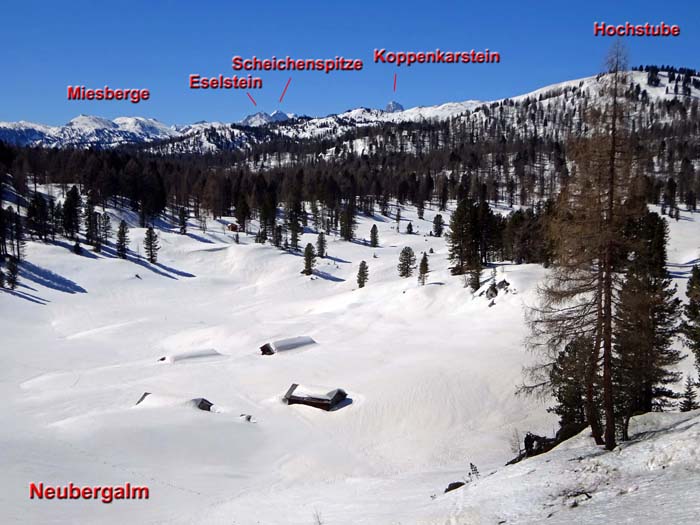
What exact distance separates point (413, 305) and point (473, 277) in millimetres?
6642

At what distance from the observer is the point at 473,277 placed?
4447 centimetres

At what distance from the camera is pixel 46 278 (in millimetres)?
66125

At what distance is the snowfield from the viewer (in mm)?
11203

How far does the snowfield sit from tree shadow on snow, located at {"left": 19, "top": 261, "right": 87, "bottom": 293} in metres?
4.50

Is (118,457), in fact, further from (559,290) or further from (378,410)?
(559,290)

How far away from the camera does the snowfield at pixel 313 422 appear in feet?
36.8

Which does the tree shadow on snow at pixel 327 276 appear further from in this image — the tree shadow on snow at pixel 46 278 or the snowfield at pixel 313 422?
the tree shadow on snow at pixel 46 278

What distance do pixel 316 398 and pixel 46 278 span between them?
58677mm

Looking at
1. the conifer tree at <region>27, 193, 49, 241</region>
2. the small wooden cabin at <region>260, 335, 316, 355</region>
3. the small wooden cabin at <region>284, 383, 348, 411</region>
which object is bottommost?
the small wooden cabin at <region>284, 383, 348, 411</region>

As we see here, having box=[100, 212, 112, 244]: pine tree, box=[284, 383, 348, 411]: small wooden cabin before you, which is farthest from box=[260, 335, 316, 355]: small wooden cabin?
box=[100, 212, 112, 244]: pine tree

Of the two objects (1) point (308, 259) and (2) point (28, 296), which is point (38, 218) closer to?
(2) point (28, 296)

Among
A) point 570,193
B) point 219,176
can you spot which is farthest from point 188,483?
point 219,176

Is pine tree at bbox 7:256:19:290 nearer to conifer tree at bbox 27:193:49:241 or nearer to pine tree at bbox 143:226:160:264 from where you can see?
conifer tree at bbox 27:193:49:241

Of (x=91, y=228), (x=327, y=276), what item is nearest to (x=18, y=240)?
(x=91, y=228)
